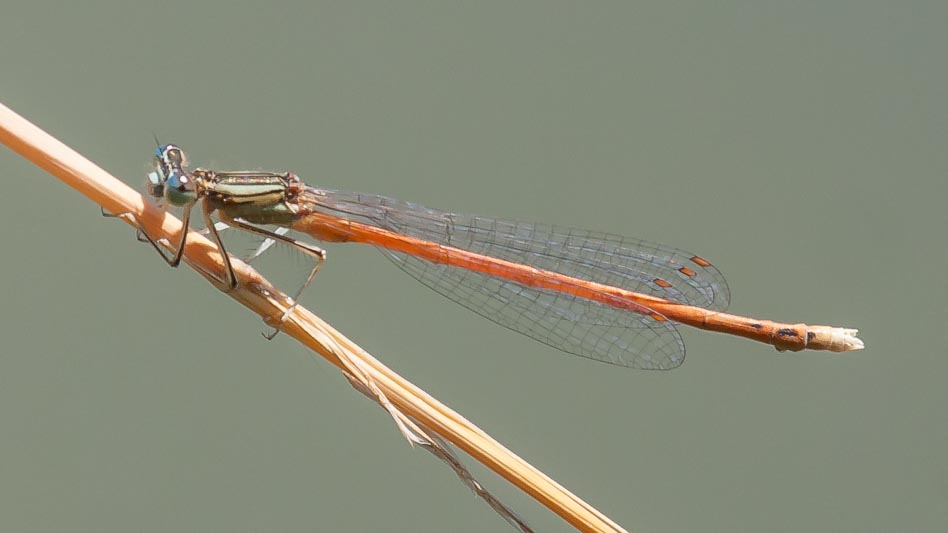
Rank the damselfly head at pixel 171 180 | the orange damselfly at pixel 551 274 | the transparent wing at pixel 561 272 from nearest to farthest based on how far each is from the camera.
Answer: the damselfly head at pixel 171 180 < the orange damselfly at pixel 551 274 < the transparent wing at pixel 561 272

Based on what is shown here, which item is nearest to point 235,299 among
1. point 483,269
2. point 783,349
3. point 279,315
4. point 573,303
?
point 279,315

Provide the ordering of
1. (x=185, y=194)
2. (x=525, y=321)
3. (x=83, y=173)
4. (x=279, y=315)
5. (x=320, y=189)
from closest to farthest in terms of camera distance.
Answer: (x=83, y=173), (x=279, y=315), (x=185, y=194), (x=320, y=189), (x=525, y=321)

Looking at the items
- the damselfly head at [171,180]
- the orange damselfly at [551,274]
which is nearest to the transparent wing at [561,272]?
the orange damselfly at [551,274]

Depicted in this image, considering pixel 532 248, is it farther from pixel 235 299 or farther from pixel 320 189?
pixel 235 299

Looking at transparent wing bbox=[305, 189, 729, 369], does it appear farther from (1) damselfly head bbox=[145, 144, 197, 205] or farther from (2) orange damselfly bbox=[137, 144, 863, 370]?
(1) damselfly head bbox=[145, 144, 197, 205]

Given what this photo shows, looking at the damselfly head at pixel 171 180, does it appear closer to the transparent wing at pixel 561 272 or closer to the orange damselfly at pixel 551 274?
the orange damselfly at pixel 551 274

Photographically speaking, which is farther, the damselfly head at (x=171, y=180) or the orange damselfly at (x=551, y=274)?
the orange damselfly at (x=551, y=274)

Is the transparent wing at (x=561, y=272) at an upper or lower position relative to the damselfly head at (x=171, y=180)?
upper

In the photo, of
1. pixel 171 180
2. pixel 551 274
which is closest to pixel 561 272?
pixel 551 274
